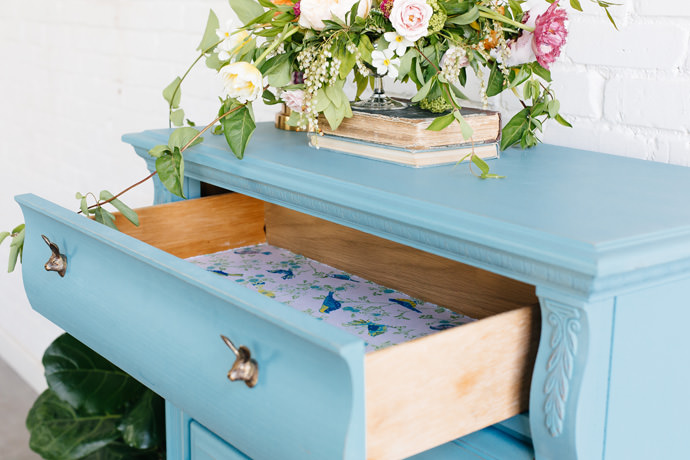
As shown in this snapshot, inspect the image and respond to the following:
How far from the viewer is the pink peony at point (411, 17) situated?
2.83ft

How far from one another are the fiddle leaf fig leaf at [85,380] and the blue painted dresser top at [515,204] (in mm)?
677

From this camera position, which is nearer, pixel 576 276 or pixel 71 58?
pixel 576 276

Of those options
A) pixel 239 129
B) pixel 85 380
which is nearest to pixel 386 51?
pixel 239 129

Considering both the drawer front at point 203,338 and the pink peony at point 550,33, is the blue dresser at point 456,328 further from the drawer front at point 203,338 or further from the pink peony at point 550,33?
the pink peony at point 550,33

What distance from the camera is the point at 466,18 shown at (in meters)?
0.92

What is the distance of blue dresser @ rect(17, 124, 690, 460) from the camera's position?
0.60 m

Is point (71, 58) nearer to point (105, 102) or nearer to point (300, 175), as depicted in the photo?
point (105, 102)

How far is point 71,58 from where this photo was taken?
251 cm

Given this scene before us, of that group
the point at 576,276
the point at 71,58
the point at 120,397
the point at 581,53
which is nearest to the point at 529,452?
the point at 576,276

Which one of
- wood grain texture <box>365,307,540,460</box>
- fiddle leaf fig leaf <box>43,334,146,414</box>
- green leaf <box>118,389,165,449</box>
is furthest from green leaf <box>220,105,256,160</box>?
fiddle leaf fig leaf <box>43,334,146,414</box>

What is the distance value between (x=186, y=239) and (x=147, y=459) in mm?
691

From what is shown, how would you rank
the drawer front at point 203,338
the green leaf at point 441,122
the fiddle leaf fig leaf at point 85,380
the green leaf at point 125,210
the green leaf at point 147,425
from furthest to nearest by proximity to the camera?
the fiddle leaf fig leaf at point 85,380 → the green leaf at point 147,425 → the green leaf at point 125,210 → the green leaf at point 441,122 → the drawer front at point 203,338

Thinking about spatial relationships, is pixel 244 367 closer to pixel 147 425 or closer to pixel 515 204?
pixel 515 204

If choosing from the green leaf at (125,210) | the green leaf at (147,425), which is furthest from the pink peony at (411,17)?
the green leaf at (147,425)
